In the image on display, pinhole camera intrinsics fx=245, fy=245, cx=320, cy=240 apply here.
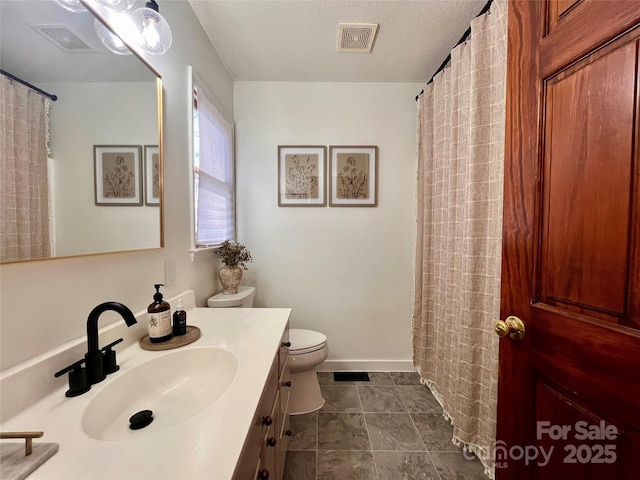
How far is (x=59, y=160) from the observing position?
660 millimetres

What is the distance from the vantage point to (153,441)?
0.48m

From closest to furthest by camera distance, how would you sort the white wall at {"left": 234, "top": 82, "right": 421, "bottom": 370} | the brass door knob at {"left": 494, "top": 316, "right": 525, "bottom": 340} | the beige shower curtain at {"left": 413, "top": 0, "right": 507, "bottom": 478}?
1. the brass door knob at {"left": 494, "top": 316, "right": 525, "bottom": 340}
2. the beige shower curtain at {"left": 413, "top": 0, "right": 507, "bottom": 478}
3. the white wall at {"left": 234, "top": 82, "right": 421, "bottom": 370}

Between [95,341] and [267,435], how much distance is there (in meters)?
0.59

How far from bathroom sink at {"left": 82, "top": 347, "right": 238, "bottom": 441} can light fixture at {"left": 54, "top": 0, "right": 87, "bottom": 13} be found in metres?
1.07

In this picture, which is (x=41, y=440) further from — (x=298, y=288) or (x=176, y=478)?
(x=298, y=288)

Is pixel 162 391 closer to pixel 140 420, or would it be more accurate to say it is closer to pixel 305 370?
pixel 140 420

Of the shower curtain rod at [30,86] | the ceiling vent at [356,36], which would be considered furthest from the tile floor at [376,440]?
the ceiling vent at [356,36]

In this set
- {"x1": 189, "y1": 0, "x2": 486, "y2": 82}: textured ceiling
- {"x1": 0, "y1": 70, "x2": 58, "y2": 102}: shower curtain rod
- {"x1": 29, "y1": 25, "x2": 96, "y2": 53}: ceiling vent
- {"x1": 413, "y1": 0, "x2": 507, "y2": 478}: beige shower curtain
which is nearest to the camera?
{"x1": 0, "y1": 70, "x2": 58, "y2": 102}: shower curtain rod

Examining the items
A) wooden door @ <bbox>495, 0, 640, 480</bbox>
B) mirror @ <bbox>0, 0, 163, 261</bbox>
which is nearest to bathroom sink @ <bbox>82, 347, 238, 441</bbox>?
mirror @ <bbox>0, 0, 163, 261</bbox>

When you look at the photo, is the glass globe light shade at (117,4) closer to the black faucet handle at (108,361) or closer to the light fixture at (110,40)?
the light fixture at (110,40)

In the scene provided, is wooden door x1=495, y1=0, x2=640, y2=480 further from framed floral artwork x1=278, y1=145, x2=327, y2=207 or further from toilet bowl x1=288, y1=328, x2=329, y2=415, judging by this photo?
framed floral artwork x1=278, y1=145, x2=327, y2=207

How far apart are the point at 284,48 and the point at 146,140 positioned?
4.18 ft

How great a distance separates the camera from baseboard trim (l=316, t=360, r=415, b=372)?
2.15 metres

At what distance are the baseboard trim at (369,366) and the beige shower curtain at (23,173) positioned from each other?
2.03m
